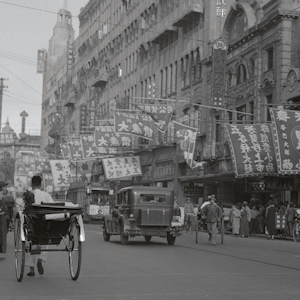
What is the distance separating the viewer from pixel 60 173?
2714 inches

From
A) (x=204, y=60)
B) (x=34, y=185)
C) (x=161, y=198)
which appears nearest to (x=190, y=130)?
(x=204, y=60)

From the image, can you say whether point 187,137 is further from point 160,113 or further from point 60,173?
point 60,173

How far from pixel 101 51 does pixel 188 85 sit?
102ft

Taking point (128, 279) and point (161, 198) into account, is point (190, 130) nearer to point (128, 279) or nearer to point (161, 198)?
point (161, 198)

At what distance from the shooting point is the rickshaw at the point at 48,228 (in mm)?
11484

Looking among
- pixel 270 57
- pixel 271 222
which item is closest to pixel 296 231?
pixel 271 222

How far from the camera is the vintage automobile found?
23516 mm

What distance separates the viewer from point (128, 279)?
11.9 meters

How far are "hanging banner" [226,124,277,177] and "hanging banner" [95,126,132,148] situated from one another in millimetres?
18221

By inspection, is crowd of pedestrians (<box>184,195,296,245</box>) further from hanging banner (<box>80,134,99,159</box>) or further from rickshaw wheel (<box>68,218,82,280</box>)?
hanging banner (<box>80,134,99,159</box>)

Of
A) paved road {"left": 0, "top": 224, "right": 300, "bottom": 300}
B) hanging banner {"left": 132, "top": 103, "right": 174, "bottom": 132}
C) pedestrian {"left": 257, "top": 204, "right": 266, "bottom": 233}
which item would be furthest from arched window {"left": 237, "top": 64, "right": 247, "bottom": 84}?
paved road {"left": 0, "top": 224, "right": 300, "bottom": 300}

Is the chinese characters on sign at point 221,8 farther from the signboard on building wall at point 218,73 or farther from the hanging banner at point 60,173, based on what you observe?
the hanging banner at point 60,173

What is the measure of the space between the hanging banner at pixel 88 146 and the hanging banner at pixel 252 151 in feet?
75.1

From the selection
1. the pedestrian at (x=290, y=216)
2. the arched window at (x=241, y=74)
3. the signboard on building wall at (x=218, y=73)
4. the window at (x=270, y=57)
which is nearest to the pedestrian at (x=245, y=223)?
the pedestrian at (x=290, y=216)
